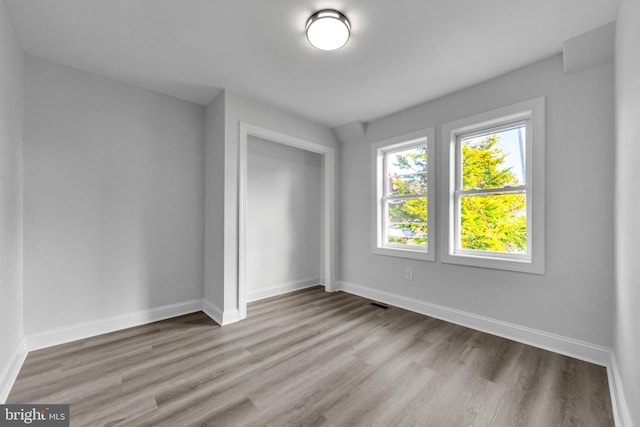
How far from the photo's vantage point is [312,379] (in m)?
1.79

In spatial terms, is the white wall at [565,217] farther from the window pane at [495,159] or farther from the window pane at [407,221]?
the window pane at [407,221]

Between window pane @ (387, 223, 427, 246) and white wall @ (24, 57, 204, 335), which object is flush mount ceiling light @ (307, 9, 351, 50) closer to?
white wall @ (24, 57, 204, 335)

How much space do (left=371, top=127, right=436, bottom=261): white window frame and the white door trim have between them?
65 cm

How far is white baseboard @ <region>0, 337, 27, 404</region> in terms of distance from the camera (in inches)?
62.0

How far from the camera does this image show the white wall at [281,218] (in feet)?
11.8

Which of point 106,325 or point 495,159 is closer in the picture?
point 106,325

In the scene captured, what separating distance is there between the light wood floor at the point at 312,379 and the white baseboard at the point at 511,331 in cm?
10

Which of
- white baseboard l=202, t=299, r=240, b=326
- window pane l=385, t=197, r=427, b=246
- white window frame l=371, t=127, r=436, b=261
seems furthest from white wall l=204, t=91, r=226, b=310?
window pane l=385, t=197, r=427, b=246

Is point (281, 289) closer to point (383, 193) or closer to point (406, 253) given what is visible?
point (406, 253)

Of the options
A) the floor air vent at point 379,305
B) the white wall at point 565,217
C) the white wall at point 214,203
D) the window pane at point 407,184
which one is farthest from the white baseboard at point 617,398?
the white wall at point 214,203

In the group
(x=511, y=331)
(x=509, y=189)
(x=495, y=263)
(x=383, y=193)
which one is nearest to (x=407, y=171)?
(x=383, y=193)

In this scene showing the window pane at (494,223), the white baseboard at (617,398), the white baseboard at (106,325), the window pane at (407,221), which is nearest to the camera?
the white baseboard at (617,398)

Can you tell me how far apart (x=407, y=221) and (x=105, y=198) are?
3304 mm

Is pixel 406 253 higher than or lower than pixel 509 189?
lower
